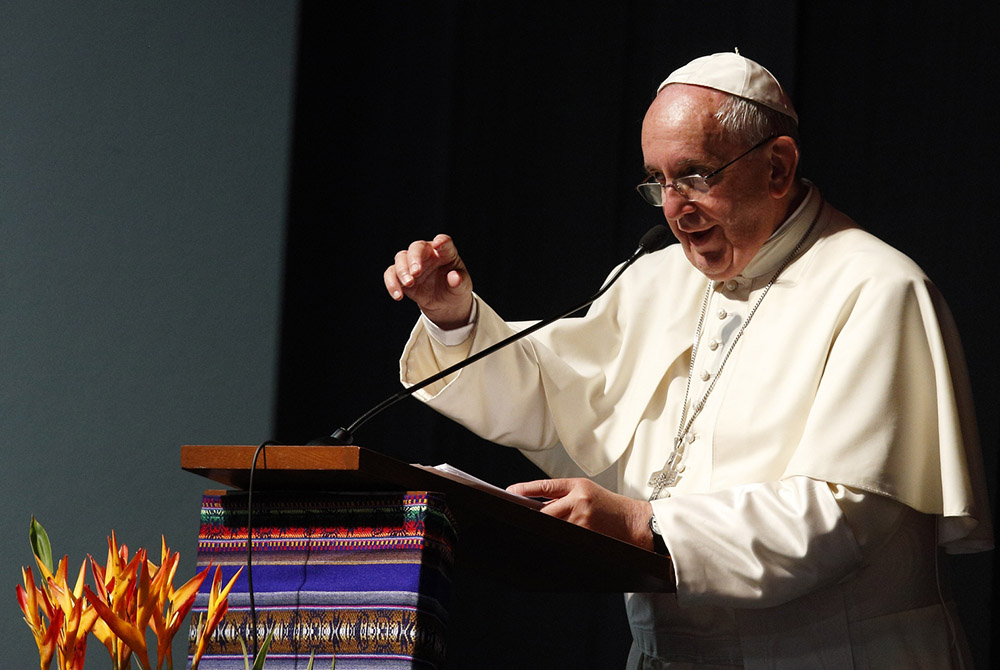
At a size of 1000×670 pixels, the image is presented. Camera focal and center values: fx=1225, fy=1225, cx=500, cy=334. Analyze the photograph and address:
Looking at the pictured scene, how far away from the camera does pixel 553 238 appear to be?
381 cm

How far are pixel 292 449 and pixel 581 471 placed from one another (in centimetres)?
154

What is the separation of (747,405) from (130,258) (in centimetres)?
162

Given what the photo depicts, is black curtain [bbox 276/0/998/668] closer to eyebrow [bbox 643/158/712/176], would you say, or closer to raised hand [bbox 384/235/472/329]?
raised hand [bbox 384/235/472/329]

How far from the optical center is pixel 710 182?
8.48ft

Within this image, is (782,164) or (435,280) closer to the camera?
(435,280)

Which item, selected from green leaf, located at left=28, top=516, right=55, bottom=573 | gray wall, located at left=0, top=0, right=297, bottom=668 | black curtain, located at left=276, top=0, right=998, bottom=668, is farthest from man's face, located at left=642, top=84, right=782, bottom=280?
green leaf, located at left=28, top=516, right=55, bottom=573

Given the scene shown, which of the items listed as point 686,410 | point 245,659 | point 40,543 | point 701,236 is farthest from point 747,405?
point 40,543

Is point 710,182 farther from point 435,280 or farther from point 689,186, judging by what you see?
point 435,280

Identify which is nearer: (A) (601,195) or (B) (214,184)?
(B) (214,184)

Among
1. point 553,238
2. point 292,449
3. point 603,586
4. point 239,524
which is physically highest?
point 553,238

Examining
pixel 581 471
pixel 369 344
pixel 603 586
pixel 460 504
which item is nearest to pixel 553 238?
pixel 369 344

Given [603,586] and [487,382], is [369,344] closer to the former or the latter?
[487,382]

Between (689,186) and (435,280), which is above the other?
(689,186)

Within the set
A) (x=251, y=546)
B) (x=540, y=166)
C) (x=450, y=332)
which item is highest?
(x=540, y=166)
